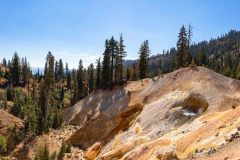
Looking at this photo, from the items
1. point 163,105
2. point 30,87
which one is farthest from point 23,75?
point 163,105

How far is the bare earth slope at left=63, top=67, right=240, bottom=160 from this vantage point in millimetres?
28266

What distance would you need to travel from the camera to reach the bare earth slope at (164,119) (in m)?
28.3

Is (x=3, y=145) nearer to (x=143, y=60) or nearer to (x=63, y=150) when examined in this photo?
(x=63, y=150)

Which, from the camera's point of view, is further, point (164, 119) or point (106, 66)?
point (106, 66)

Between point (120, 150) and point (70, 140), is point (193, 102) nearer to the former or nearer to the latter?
point (120, 150)

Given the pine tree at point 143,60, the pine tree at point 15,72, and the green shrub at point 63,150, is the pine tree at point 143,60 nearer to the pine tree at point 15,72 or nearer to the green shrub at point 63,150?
the green shrub at point 63,150

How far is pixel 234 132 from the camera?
25.6 meters

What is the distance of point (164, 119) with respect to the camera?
44.5m

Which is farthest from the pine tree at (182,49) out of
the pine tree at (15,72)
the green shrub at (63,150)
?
the pine tree at (15,72)

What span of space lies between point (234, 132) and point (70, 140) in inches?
1553

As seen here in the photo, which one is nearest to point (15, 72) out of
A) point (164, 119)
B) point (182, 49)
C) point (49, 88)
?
point (49, 88)

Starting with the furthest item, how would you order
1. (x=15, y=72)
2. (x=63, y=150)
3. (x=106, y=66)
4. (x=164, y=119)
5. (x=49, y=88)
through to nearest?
(x=15, y=72)
(x=106, y=66)
(x=49, y=88)
(x=63, y=150)
(x=164, y=119)

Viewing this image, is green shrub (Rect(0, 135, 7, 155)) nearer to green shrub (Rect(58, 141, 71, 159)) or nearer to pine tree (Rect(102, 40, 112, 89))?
green shrub (Rect(58, 141, 71, 159))

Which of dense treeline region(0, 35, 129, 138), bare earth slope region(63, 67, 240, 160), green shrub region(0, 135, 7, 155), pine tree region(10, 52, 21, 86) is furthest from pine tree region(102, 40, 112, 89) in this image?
pine tree region(10, 52, 21, 86)
